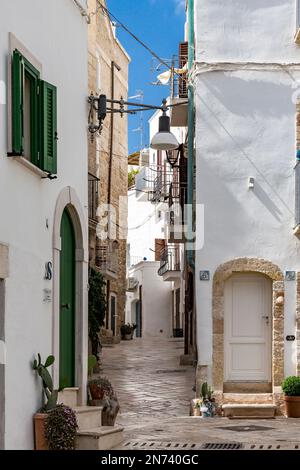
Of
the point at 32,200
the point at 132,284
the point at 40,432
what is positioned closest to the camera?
the point at 40,432

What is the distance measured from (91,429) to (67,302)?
6.52 feet

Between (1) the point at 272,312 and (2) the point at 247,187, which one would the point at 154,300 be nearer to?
(1) the point at 272,312

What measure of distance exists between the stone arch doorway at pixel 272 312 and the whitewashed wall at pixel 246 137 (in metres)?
0.11

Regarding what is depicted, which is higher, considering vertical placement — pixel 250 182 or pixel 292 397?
pixel 250 182

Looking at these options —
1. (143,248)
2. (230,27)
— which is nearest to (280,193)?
(230,27)

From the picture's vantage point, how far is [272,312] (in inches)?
626

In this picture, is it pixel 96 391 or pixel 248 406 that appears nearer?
pixel 96 391

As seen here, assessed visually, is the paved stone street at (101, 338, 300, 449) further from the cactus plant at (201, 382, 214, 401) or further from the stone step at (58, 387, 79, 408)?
the stone step at (58, 387, 79, 408)

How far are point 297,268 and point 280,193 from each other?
1.29 m

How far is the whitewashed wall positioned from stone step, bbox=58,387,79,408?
14.9ft

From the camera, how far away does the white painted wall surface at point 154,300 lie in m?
44.8

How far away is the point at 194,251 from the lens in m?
16.2

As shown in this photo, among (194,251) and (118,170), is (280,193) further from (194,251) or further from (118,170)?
(118,170)

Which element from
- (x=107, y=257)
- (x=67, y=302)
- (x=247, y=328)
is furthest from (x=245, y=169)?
(x=107, y=257)
